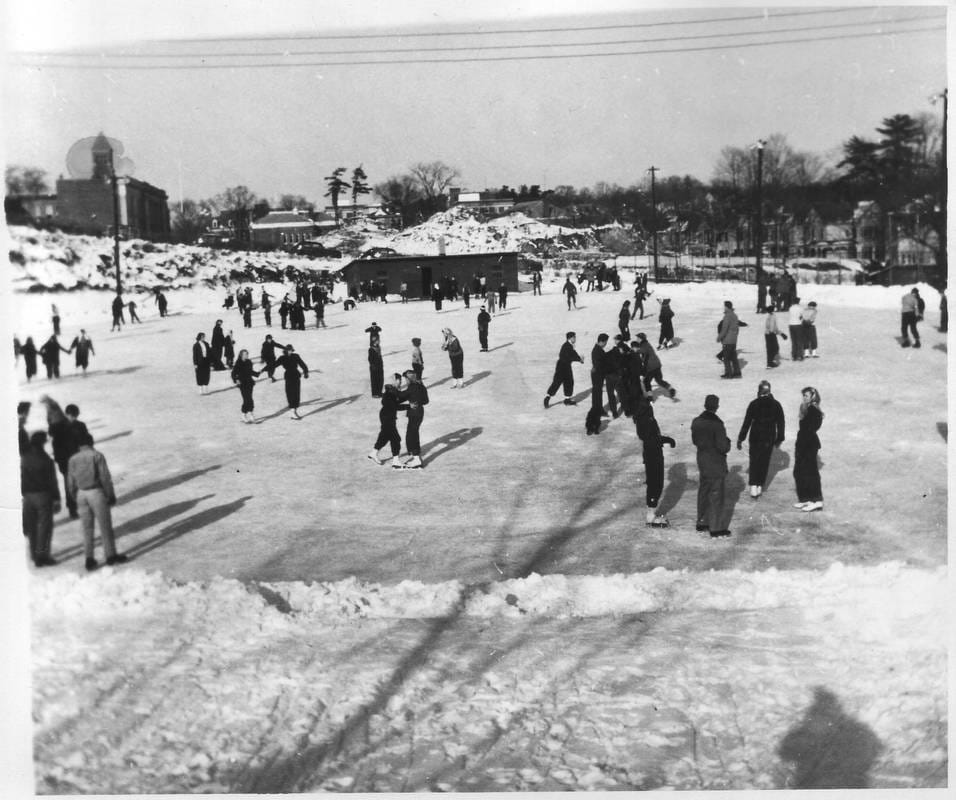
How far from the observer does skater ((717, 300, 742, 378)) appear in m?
11.4

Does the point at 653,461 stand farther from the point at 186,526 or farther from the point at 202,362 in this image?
→ the point at 202,362

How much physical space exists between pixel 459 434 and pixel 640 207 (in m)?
3.76

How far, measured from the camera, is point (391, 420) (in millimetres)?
9000

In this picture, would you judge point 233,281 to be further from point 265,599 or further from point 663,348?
point 663,348

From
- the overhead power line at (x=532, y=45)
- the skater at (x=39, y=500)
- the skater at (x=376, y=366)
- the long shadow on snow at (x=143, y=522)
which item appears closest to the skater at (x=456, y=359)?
the skater at (x=376, y=366)

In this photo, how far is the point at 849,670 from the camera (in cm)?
594

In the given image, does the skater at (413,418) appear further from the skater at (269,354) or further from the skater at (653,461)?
the skater at (653,461)

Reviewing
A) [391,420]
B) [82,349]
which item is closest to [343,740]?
[391,420]

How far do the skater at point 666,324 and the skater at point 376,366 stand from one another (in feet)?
14.2

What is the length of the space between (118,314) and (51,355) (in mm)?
1396

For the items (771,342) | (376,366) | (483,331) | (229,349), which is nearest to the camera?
(229,349)

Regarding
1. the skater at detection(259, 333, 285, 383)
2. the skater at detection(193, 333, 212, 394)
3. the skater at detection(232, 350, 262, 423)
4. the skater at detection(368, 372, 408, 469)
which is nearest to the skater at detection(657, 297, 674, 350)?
the skater at detection(368, 372, 408, 469)

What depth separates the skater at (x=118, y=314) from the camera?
8891 millimetres

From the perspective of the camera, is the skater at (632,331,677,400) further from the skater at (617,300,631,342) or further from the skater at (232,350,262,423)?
the skater at (232,350,262,423)
